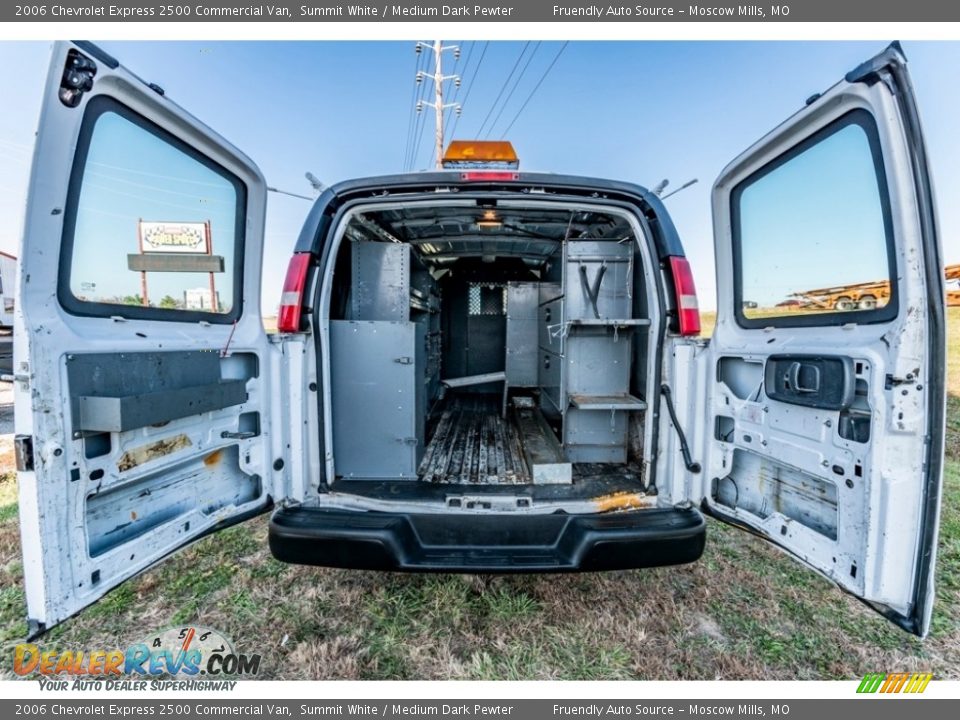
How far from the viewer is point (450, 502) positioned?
177 centimetres

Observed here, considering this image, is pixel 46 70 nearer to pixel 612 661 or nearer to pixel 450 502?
pixel 450 502

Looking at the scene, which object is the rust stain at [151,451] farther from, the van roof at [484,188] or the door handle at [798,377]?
the door handle at [798,377]

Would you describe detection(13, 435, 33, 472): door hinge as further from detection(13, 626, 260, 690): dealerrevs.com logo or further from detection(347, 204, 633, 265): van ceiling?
detection(347, 204, 633, 265): van ceiling

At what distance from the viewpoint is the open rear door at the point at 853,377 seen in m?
1.12

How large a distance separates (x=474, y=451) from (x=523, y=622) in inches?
53.3

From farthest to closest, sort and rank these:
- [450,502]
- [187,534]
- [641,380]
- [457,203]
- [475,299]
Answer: [475,299] → [641,380] → [457,203] → [450,502] → [187,534]

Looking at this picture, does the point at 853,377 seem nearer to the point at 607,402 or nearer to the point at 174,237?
the point at 607,402

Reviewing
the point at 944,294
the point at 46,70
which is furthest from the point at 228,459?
the point at 944,294

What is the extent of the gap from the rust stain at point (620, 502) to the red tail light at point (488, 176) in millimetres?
1599

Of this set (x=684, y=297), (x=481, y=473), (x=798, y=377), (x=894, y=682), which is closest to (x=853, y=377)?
(x=798, y=377)

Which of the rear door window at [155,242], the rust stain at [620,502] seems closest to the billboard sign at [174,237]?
the rear door window at [155,242]

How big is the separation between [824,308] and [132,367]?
2.51m

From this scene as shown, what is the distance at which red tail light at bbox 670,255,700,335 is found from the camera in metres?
1.81

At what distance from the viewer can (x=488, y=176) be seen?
6.04 feet
